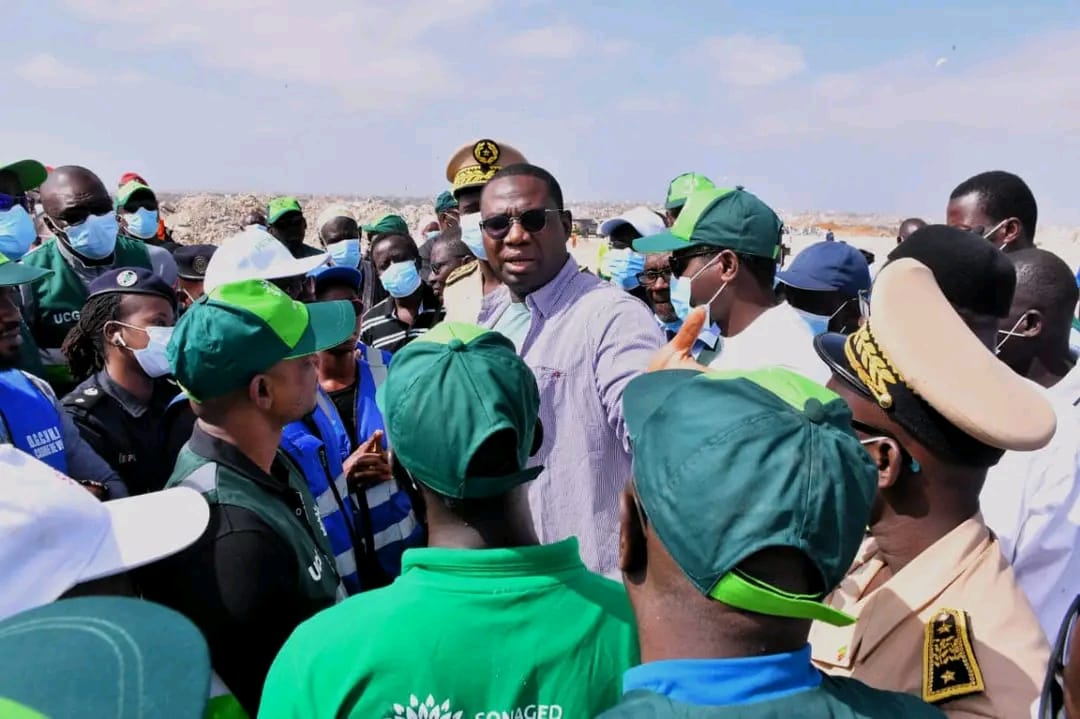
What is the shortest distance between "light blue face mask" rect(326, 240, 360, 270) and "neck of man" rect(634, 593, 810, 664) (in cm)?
703

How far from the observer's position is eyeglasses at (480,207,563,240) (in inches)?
136

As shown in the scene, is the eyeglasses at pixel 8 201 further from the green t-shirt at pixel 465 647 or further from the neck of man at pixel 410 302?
the green t-shirt at pixel 465 647

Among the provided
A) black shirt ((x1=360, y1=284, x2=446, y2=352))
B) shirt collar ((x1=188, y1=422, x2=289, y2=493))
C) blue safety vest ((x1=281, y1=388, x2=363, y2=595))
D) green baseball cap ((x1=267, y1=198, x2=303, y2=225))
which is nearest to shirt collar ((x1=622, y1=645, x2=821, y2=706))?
shirt collar ((x1=188, y1=422, x2=289, y2=493))

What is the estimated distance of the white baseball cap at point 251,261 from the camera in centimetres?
357

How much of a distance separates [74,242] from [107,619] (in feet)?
18.4

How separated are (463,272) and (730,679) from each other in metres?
5.09

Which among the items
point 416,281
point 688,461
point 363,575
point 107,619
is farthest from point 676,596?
point 416,281

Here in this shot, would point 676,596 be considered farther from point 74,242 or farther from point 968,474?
point 74,242

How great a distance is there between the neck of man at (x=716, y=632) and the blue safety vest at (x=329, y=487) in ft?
6.04

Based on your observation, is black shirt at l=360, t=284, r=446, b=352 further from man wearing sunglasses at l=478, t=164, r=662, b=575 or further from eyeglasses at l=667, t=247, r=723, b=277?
man wearing sunglasses at l=478, t=164, r=662, b=575

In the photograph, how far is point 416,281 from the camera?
21.2ft

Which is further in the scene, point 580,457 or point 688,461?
point 580,457

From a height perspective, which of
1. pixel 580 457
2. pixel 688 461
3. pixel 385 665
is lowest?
pixel 580 457

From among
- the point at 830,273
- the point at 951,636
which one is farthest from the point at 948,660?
the point at 830,273
